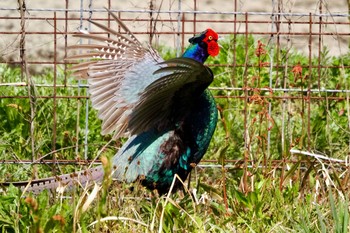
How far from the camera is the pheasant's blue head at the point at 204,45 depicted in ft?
19.5

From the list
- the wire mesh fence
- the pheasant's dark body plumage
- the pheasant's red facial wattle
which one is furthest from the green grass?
the pheasant's red facial wattle

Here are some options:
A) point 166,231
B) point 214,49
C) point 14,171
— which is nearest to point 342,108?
point 214,49

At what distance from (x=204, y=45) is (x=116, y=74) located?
580mm

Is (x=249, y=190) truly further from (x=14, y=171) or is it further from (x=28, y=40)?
(x=28, y=40)

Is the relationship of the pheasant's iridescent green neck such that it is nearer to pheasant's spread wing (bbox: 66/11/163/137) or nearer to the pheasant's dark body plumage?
the pheasant's dark body plumage

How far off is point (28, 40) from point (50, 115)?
6.99 feet

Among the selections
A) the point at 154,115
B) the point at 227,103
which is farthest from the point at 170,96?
the point at 227,103

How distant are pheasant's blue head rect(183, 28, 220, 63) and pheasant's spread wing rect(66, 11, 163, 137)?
0.72 feet

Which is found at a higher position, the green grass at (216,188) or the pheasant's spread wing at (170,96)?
the pheasant's spread wing at (170,96)

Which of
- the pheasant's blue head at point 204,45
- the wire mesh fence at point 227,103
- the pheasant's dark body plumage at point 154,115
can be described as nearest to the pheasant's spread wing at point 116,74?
the pheasant's dark body plumage at point 154,115

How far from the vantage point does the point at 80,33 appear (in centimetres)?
579

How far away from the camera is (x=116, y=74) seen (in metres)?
5.99

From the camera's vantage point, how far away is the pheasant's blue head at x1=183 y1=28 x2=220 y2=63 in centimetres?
595

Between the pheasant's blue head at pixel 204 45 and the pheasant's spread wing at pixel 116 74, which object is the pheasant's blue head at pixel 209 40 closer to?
the pheasant's blue head at pixel 204 45
